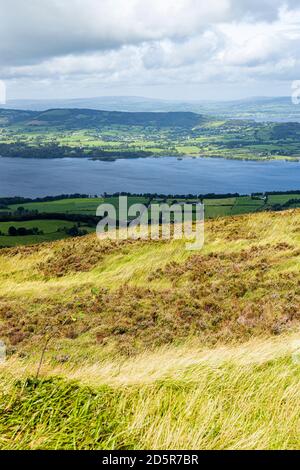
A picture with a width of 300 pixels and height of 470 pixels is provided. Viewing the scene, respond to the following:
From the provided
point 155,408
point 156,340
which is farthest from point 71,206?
point 155,408

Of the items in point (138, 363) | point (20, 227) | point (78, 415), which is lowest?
point (20, 227)

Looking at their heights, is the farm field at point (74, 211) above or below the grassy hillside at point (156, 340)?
below

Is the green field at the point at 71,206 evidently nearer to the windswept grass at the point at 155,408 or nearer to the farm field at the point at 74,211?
the farm field at the point at 74,211

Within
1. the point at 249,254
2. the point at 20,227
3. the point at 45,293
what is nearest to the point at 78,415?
the point at 45,293

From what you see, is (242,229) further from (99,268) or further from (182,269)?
(99,268)

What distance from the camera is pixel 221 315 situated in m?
11.9

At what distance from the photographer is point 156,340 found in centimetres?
1082

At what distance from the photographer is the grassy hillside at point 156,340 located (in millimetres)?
4305

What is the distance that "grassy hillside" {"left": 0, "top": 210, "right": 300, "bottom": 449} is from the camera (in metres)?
4.30

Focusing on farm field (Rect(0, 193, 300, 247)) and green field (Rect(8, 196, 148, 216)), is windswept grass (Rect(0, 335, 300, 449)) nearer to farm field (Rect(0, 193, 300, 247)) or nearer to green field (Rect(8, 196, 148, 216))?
farm field (Rect(0, 193, 300, 247))

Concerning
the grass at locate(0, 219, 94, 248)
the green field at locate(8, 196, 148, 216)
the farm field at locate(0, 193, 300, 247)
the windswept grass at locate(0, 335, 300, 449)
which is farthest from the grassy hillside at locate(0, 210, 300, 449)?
the green field at locate(8, 196, 148, 216)

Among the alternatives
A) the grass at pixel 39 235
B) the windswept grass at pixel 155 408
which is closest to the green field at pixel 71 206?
the grass at pixel 39 235

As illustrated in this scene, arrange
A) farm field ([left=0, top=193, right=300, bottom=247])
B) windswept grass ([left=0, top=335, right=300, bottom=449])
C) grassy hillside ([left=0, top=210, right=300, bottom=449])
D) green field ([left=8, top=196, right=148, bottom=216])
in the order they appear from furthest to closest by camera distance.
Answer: green field ([left=8, top=196, right=148, bottom=216]) < farm field ([left=0, top=193, right=300, bottom=247]) < grassy hillside ([left=0, top=210, right=300, bottom=449]) < windswept grass ([left=0, top=335, right=300, bottom=449])

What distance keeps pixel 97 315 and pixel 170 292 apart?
2.83m
